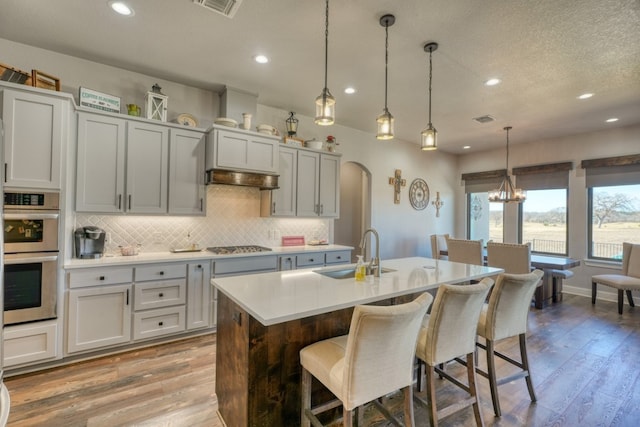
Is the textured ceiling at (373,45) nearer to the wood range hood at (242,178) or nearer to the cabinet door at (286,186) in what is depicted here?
the cabinet door at (286,186)

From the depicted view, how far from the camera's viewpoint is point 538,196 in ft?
19.8

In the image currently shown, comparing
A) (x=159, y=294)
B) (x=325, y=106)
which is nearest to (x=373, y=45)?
(x=325, y=106)

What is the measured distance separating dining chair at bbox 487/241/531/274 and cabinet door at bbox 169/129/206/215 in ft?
13.4

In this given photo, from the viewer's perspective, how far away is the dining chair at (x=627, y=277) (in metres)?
4.20

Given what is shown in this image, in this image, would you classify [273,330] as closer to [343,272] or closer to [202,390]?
[343,272]

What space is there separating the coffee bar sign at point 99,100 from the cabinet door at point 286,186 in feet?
6.26

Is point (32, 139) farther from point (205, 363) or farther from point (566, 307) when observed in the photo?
point (566, 307)

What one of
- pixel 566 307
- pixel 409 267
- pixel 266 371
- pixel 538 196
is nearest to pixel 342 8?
pixel 409 267

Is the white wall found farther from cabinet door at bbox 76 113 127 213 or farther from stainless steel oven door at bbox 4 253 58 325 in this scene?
stainless steel oven door at bbox 4 253 58 325

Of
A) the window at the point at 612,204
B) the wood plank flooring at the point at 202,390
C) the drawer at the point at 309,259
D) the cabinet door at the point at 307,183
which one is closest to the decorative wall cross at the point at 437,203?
the window at the point at 612,204

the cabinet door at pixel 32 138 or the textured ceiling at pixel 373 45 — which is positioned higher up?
the textured ceiling at pixel 373 45

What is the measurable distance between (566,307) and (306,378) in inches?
193

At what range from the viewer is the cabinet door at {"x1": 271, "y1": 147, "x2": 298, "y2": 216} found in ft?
13.5

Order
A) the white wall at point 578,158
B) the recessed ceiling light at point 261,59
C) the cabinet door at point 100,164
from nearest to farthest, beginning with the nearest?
the cabinet door at point 100,164 → the recessed ceiling light at point 261,59 → the white wall at point 578,158
